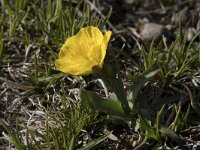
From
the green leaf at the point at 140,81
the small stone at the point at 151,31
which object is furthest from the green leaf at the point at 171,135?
the small stone at the point at 151,31

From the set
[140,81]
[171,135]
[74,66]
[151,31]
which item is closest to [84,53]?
[74,66]

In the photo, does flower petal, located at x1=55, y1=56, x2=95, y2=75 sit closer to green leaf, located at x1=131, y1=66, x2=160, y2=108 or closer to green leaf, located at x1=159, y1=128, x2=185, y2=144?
green leaf, located at x1=131, y1=66, x2=160, y2=108

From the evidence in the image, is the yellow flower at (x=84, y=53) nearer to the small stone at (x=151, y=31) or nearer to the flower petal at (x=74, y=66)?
the flower petal at (x=74, y=66)

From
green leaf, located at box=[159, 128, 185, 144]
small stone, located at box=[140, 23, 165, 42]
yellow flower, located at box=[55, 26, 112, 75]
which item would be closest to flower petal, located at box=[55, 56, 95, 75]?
yellow flower, located at box=[55, 26, 112, 75]

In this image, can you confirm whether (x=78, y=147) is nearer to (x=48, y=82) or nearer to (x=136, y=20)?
(x=48, y=82)

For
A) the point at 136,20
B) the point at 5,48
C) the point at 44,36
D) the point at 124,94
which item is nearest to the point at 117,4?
the point at 136,20

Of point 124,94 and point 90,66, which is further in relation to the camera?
point 124,94
